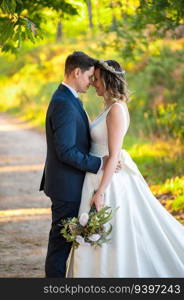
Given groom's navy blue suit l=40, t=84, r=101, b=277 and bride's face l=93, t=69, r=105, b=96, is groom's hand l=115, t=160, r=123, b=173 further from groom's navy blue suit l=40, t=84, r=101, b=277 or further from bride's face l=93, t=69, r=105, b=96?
bride's face l=93, t=69, r=105, b=96

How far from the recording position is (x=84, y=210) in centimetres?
528

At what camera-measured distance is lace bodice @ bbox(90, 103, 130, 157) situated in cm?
529

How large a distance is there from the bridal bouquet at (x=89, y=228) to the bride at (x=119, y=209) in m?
0.11

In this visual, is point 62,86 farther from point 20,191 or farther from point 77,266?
point 20,191

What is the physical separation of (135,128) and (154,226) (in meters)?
11.1

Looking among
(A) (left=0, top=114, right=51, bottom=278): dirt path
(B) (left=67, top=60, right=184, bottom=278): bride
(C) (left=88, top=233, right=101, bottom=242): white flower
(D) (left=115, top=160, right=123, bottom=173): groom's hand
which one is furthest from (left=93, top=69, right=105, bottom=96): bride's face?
(A) (left=0, top=114, right=51, bottom=278): dirt path

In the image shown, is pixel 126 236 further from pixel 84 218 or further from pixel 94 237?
pixel 84 218

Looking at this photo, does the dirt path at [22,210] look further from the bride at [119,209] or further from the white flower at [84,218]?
the white flower at [84,218]

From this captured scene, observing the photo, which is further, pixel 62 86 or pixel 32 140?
pixel 32 140

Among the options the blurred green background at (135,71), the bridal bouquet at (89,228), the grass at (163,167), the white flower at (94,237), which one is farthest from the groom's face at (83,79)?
the grass at (163,167)

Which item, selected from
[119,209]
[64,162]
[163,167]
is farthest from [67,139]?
[163,167]

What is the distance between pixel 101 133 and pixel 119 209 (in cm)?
61

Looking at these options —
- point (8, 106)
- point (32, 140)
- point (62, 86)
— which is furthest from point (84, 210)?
point (8, 106)

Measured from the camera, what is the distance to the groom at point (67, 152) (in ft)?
16.8
